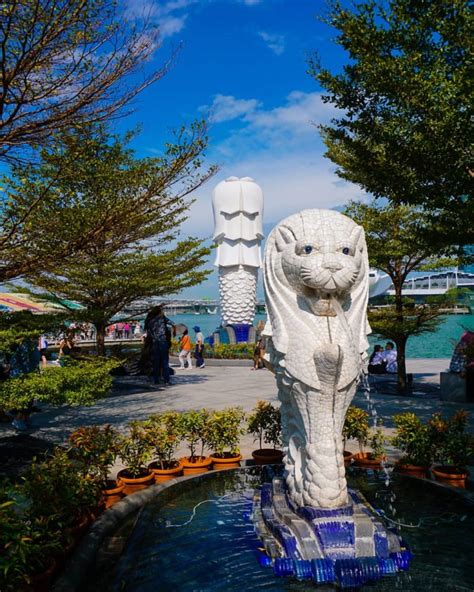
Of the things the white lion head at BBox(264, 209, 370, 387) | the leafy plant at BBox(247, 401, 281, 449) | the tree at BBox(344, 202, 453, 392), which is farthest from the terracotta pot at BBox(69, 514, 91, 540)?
the tree at BBox(344, 202, 453, 392)

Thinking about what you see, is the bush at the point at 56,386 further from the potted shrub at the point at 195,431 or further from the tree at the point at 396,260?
the tree at the point at 396,260

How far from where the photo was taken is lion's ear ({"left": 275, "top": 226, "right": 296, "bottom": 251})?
12.0 ft

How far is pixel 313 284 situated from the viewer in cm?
342

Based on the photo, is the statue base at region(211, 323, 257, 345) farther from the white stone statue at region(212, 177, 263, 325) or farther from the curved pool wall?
the curved pool wall

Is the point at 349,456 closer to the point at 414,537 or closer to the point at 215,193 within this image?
the point at 414,537

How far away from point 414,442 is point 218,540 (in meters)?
2.24

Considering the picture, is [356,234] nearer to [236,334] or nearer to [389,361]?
[389,361]

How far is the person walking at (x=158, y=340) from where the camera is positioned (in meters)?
12.0

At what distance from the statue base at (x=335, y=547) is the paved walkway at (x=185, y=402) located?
2.89m

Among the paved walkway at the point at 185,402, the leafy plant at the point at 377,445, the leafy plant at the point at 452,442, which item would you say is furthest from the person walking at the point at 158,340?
the leafy plant at the point at 452,442

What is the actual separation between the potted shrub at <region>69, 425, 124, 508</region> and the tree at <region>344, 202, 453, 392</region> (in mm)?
6422

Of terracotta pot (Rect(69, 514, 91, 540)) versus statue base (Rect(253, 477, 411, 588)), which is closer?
statue base (Rect(253, 477, 411, 588))

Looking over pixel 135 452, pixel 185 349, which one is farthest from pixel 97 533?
pixel 185 349

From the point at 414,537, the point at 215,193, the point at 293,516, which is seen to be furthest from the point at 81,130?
the point at 215,193
